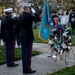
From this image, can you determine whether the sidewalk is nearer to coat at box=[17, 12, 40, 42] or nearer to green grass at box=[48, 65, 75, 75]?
green grass at box=[48, 65, 75, 75]

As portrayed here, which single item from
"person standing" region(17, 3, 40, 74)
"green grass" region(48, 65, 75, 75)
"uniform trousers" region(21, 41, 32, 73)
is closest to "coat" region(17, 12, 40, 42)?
"person standing" region(17, 3, 40, 74)

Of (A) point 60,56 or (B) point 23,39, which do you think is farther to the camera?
(A) point 60,56

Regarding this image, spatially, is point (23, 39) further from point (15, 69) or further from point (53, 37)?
point (53, 37)

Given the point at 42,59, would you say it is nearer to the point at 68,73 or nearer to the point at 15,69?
the point at 15,69

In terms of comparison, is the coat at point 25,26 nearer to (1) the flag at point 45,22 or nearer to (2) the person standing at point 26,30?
(2) the person standing at point 26,30

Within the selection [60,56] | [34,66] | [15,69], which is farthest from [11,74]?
[60,56]

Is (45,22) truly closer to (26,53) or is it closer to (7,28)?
(7,28)

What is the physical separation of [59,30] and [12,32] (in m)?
1.54

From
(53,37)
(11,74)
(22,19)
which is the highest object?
(22,19)

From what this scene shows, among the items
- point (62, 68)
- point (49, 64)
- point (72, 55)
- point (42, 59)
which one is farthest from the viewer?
point (72, 55)

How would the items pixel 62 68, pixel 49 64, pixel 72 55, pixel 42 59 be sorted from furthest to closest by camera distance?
1. pixel 72 55
2. pixel 42 59
3. pixel 49 64
4. pixel 62 68

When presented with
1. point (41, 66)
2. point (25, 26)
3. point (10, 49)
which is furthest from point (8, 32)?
point (41, 66)

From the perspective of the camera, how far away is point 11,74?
7.67 meters

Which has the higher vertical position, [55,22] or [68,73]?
[55,22]
